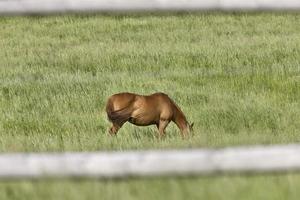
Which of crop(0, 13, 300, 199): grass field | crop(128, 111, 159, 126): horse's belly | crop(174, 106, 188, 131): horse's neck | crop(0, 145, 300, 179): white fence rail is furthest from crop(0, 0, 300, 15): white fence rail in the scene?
crop(128, 111, 159, 126): horse's belly

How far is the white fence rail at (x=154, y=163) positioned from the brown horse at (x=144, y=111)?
405cm

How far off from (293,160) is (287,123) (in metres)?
4.85

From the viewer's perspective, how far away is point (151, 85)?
10828 mm

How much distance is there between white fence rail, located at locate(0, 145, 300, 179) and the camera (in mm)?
2814

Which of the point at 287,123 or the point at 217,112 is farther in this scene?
the point at 217,112

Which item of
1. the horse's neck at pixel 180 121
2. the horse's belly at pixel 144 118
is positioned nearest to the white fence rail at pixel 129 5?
the horse's neck at pixel 180 121

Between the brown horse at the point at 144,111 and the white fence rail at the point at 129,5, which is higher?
the white fence rail at the point at 129,5

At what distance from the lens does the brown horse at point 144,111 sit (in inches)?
275

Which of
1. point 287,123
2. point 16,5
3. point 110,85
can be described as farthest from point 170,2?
point 110,85

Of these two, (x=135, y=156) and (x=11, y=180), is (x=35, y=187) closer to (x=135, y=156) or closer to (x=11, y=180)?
(x=11, y=180)

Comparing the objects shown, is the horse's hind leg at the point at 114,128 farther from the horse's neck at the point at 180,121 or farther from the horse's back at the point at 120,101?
the horse's neck at the point at 180,121

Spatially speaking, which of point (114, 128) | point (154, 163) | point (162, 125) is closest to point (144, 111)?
point (162, 125)

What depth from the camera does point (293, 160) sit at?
2826mm

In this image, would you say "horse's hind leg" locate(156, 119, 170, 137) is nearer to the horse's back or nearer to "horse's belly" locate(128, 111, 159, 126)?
"horse's belly" locate(128, 111, 159, 126)
